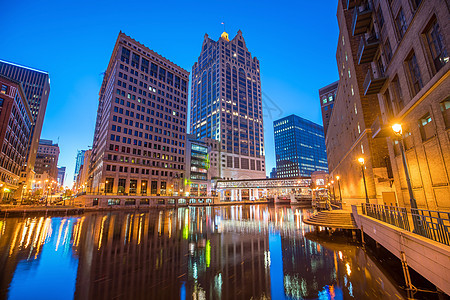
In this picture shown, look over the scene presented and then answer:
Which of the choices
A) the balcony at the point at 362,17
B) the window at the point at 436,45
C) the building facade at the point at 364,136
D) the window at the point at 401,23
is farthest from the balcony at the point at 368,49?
the window at the point at 436,45

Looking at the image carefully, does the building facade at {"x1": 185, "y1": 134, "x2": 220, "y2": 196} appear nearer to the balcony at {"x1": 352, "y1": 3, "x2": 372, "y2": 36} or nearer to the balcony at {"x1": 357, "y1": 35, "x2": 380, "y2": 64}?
the balcony at {"x1": 357, "y1": 35, "x2": 380, "y2": 64}

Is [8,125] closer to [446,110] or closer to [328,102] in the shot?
[446,110]

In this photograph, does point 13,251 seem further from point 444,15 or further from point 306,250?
point 444,15

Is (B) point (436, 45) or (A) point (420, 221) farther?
(B) point (436, 45)

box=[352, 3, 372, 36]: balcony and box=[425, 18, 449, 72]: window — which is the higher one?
box=[352, 3, 372, 36]: balcony

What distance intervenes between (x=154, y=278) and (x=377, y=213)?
53.6 ft

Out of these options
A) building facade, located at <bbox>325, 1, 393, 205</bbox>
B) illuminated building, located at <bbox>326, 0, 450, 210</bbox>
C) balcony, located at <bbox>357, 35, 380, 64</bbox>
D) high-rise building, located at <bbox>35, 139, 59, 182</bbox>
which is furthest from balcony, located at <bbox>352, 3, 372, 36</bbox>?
high-rise building, located at <bbox>35, 139, 59, 182</bbox>

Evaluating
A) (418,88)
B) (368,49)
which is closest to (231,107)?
(368,49)

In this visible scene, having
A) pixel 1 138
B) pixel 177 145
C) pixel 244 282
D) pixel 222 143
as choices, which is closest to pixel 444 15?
pixel 244 282

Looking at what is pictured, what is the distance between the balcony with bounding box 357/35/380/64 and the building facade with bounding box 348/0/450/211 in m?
0.12

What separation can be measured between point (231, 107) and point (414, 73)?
13332cm

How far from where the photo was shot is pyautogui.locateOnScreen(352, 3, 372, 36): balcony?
22.0 m

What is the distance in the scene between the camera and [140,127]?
75562 millimetres

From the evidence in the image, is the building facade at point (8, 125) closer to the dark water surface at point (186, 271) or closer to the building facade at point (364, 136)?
the dark water surface at point (186, 271)
